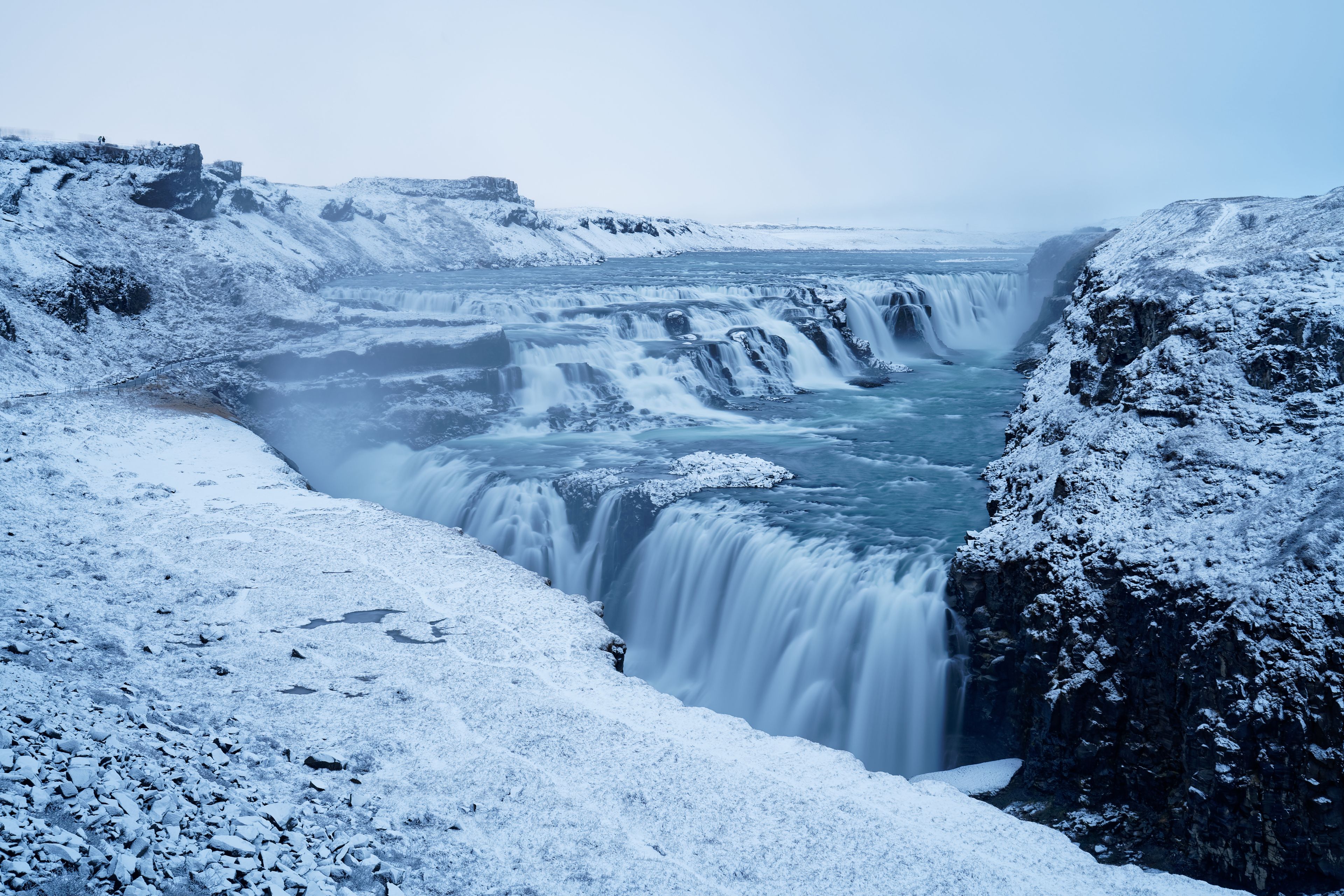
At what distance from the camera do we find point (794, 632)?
480 inches

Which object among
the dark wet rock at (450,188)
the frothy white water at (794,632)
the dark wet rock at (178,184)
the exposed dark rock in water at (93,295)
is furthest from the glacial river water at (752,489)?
the dark wet rock at (450,188)

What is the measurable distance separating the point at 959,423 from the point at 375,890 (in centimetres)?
1973

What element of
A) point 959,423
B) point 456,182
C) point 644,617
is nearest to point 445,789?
point 644,617

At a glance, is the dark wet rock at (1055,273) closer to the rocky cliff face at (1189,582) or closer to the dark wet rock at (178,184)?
the rocky cliff face at (1189,582)

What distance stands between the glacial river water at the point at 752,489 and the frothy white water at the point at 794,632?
3cm

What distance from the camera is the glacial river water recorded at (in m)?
11.6

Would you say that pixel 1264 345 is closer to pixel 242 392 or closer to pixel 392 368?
pixel 392 368

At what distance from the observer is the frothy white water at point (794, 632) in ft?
35.8

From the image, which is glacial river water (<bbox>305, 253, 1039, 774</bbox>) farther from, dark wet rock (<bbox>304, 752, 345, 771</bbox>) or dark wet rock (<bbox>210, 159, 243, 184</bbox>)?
dark wet rock (<bbox>210, 159, 243, 184</bbox>)

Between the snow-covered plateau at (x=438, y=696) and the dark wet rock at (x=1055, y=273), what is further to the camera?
the dark wet rock at (x=1055, y=273)

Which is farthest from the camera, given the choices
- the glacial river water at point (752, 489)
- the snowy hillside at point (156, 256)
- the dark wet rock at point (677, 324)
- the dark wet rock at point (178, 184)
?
the dark wet rock at point (178, 184)

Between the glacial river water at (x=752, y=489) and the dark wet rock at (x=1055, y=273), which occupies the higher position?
the dark wet rock at (x=1055, y=273)

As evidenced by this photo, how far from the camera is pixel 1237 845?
7.19 meters

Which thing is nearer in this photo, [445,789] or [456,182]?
[445,789]
